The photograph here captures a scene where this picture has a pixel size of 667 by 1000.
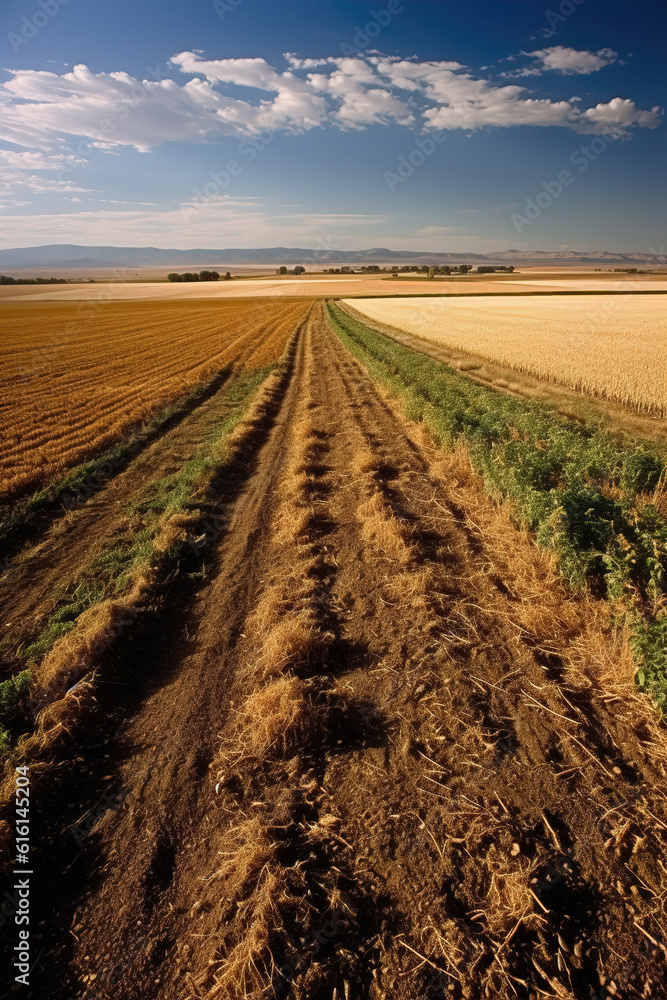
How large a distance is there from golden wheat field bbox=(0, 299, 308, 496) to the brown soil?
8.52 m

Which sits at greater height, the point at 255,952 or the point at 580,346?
the point at 580,346

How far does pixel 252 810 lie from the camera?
3.79 meters

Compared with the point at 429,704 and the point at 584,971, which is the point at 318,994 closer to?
the point at 584,971

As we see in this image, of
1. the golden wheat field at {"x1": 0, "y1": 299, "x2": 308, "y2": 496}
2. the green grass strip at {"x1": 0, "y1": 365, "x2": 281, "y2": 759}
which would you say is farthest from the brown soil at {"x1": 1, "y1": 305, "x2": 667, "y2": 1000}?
the golden wheat field at {"x1": 0, "y1": 299, "x2": 308, "y2": 496}

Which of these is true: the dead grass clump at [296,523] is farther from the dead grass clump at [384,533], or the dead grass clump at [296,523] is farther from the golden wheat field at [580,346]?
the golden wheat field at [580,346]

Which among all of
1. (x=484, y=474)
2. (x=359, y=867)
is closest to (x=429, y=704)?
(x=359, y=867)

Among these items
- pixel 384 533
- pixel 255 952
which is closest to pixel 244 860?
pixel 255 952

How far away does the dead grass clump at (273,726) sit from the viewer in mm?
4273

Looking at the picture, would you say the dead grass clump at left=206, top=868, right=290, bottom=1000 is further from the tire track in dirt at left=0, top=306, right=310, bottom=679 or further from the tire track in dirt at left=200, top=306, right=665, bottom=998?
the tire track in dirt at left=0, top=306, right=310, bottom=679

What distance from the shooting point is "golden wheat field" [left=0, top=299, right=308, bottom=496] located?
13.7m

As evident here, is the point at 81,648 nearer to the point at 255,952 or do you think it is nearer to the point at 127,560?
the point at 127,560

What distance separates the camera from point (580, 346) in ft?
77.7

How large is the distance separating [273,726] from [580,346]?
2514 centimetres

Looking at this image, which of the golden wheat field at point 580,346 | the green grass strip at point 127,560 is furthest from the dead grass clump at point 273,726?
the golden wheat field at point 580,346
